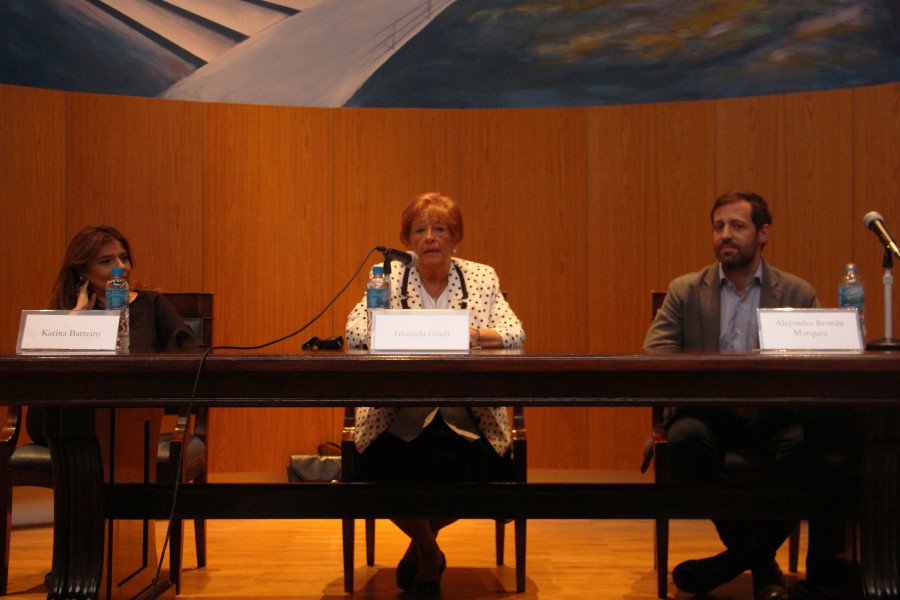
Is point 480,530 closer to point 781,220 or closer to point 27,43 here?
point 781,220

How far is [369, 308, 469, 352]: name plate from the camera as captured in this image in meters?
2.02

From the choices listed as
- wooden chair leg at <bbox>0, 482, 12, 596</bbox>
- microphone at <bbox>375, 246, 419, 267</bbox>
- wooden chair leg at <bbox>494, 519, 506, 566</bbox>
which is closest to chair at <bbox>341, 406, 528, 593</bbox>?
wooden chair leg at <bbox>494, 519, 506, 566</bbox>

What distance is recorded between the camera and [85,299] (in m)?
3.17

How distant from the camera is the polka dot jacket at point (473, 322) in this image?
2855mm

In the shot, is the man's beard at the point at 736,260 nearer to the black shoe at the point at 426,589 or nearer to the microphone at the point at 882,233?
the microphone at the point at 882,233

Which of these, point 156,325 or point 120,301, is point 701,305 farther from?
point 156,325

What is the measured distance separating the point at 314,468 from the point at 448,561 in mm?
1398

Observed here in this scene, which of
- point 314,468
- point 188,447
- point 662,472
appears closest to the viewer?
point 662,472

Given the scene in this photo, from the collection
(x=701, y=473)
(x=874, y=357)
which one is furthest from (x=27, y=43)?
(x=874, y=357)

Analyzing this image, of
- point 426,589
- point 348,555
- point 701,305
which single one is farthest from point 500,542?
point 701,305

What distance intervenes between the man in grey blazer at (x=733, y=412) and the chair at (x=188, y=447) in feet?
5.03

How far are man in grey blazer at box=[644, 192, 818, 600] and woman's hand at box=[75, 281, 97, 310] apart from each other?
74.6 inches

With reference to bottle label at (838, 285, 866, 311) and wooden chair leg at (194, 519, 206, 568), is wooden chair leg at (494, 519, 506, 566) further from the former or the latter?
bottle label at (838, 285, 866, 311)

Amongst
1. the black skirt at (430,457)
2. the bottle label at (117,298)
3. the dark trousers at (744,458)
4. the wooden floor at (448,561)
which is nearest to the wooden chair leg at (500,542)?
the wooden floor at (448,561)
